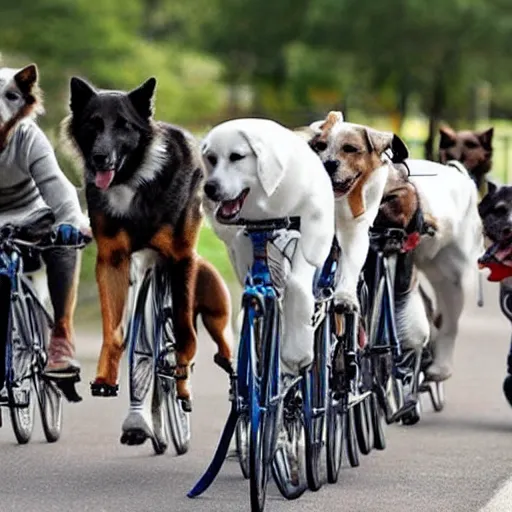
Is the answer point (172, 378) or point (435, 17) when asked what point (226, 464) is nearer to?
point (172, 378)

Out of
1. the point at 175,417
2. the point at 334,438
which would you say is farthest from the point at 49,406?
the point at 334,438

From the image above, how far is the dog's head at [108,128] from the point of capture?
9891 millimetres

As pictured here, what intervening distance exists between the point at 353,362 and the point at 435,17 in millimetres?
30625

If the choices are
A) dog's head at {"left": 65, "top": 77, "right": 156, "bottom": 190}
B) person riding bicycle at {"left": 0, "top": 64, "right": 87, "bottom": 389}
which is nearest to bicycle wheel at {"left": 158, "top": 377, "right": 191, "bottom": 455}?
person riding bicycle at {"left": 0, "top": 64, "right": 87, "bottom": 389}

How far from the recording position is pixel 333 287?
403 inches

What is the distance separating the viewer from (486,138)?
13.9 meters

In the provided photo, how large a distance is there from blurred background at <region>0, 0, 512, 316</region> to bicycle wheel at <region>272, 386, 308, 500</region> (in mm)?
18830

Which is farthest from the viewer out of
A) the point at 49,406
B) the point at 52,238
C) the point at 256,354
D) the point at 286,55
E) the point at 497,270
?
the point at 286,55

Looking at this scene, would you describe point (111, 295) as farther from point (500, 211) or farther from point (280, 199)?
point (500, 211)

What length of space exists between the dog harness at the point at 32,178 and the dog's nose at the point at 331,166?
125cm

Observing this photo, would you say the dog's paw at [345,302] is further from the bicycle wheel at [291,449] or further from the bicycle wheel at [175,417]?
the bicycle wheel at [175,417]

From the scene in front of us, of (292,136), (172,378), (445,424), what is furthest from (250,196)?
(445,424)

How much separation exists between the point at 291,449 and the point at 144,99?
5.65 ft

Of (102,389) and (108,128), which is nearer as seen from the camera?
(108,128)
